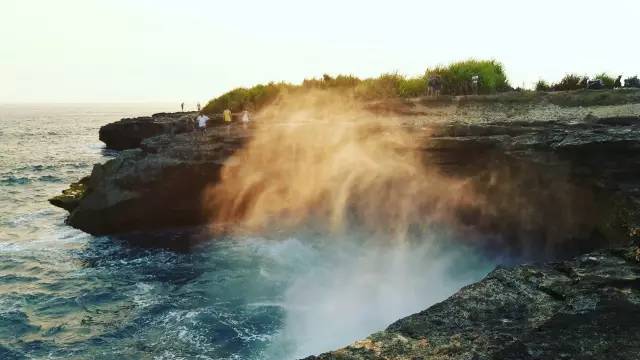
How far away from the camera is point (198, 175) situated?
20531 millimetres

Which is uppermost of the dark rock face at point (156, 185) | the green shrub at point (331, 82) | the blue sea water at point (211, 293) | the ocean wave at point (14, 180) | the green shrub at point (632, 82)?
the green shrub at point (331, 82)

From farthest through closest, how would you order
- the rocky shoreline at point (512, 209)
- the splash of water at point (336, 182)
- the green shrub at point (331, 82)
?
the green shrub at point (331, 82) → the splash of water at point (336, 182) → the rocky shoreline at point (512, 209)

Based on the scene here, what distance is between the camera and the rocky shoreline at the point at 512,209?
5582 mm

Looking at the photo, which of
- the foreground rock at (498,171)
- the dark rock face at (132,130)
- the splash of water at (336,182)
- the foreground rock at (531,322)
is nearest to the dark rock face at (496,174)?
the foreground rock at (498,171)

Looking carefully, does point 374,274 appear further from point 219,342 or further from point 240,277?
point 219,342

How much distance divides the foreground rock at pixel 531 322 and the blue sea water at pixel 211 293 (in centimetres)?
543

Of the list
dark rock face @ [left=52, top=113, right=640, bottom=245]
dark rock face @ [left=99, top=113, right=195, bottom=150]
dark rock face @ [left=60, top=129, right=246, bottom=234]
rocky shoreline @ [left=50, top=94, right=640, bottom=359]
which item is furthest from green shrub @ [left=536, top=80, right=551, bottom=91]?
dark rock face @ [left=99, top=113, right=195, bottom=150]

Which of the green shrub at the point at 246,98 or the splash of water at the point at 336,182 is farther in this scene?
the green shrub at the point at 246,98

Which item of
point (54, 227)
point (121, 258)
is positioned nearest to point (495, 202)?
point (121, 258)

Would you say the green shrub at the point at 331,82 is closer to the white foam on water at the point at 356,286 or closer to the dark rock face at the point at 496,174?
the dark rock face at the point at 496,174

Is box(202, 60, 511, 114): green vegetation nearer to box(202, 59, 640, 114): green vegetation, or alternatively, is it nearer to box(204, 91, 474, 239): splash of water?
box(202, 59, 640, 114): green vegetation

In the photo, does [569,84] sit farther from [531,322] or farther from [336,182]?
[531,322]

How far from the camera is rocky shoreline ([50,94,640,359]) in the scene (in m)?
5.58

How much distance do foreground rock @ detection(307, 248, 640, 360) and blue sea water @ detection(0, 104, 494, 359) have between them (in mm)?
5429
